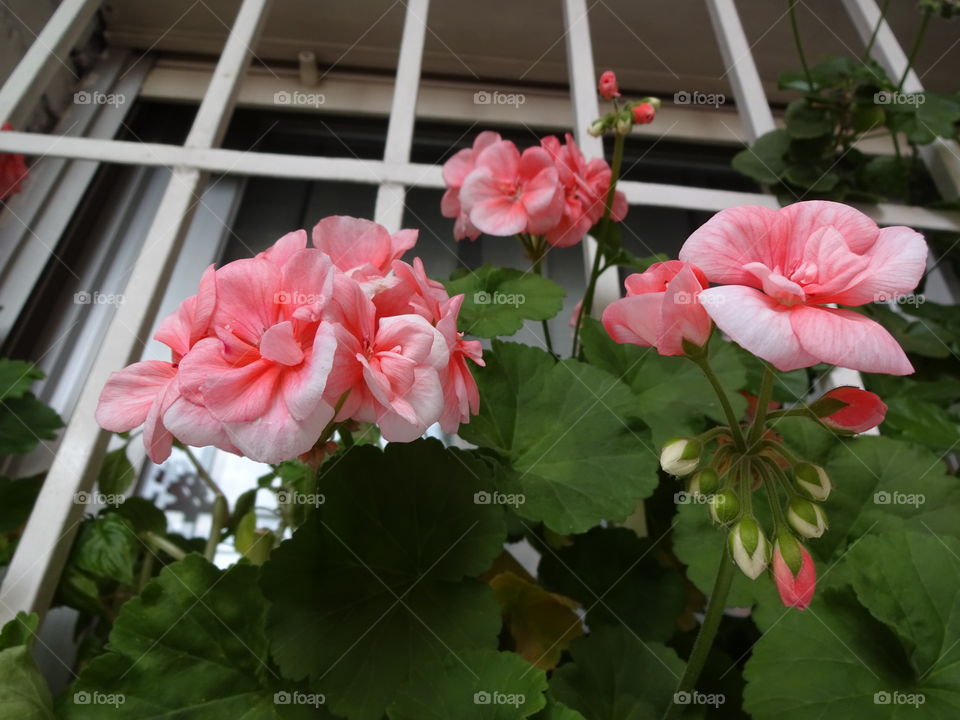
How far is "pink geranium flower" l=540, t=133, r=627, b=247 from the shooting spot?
2.44 feet

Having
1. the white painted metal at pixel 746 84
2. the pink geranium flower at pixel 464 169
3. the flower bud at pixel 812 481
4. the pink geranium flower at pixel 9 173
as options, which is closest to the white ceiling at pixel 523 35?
the white painted metal at pixel 746 84

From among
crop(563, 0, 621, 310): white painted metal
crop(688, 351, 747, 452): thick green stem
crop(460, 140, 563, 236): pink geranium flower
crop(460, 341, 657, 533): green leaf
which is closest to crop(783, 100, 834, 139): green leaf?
crop(563, 0, 621, 310): white painted metal

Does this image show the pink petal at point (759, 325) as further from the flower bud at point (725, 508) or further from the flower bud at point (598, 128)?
the flower bud at point (598, 128)

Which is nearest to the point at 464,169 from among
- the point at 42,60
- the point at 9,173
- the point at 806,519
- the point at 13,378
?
the point at 806,519

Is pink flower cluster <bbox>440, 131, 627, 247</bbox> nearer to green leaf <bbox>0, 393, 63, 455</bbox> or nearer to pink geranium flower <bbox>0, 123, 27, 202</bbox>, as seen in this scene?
green leaf <bbox>0, 393, 63, 455</bbox>

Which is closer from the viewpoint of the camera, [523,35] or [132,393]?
[132,393]

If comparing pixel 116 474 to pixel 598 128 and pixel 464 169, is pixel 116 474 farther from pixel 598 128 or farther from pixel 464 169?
pixel 598 128

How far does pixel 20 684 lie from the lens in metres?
0.49

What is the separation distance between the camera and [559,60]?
157cm

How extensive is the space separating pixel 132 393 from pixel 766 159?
1039 mm

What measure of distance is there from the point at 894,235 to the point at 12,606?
807 mm

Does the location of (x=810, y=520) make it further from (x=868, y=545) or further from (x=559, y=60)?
Answer: (x=559, y=60)

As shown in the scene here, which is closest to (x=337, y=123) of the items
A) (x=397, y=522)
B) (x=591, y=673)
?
(x=397, y=522)

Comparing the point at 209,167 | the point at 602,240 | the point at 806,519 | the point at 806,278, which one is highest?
the point at 209,167
